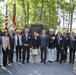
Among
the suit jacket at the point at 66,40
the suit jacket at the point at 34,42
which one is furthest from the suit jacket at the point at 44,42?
the suit jacket at the point at 66,40

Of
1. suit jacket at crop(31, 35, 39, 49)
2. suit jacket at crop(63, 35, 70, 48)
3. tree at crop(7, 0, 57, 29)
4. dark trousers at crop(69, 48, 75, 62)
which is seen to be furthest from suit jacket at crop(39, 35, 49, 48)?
tree at crop(7, 0, 57, 29)

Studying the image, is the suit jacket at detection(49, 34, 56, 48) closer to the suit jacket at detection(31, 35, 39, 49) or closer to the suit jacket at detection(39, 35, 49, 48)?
the suit jacket at detection(39, 35, 49, 48)

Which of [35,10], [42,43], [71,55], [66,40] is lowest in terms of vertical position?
[71,55]

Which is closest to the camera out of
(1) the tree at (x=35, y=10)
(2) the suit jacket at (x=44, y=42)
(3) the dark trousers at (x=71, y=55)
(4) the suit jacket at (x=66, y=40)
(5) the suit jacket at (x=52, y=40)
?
(2) the suit jacket at (x=44, y=42)

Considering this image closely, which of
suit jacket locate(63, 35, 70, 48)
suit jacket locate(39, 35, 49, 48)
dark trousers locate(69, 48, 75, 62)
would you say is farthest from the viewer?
dark trousers locate(69, 48, 75, 62)

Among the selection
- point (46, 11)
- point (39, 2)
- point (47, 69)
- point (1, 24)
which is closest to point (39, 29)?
point (39, 2)

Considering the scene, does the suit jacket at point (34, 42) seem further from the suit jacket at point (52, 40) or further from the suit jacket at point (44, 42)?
the suit jacket at point (52, 40)

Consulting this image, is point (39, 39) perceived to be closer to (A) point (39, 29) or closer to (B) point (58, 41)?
(B) point (58, 41)

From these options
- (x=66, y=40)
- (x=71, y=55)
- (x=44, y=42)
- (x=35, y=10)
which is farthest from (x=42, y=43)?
(x=35, y=10)

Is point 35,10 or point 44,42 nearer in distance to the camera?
point 44,42

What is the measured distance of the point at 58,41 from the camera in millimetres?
15656

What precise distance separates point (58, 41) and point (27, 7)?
81.7 ft

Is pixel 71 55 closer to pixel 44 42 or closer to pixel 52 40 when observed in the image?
pixel 52 40

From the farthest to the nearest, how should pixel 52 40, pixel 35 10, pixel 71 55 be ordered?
pixel 35 10 → pixel 71 55 → pixel 52 40
